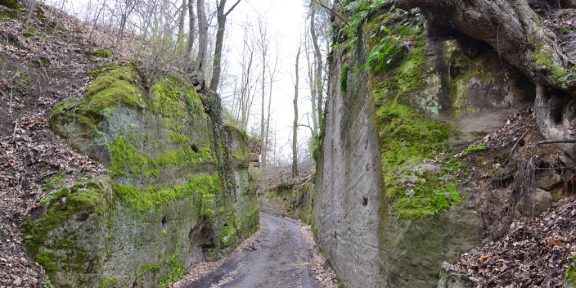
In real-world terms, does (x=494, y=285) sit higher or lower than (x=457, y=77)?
lower

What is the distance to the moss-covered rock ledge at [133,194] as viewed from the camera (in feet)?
21.6

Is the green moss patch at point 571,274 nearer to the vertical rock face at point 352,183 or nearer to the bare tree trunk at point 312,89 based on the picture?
the vertical rock face at point 352,183

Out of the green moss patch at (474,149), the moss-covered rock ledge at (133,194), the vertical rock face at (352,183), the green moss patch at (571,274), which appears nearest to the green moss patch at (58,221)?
the moss-covered rock ledge at (133,194)

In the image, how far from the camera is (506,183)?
562 cm

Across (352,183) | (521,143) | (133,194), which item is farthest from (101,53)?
(521,143)

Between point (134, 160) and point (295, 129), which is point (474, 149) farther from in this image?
point (295, 129)

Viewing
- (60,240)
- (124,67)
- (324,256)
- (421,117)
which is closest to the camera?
(60,240)

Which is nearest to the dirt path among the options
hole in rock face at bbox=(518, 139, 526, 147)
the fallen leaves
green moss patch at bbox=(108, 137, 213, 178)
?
green moss patch at bbox=(108, 137, 213, 178)

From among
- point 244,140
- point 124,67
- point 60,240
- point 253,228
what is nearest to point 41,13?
point 124,67

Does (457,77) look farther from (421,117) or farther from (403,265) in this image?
(403,265)

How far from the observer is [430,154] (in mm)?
6652

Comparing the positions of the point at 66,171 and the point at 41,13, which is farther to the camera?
the point at 41,13

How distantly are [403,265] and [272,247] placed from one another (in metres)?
11.6

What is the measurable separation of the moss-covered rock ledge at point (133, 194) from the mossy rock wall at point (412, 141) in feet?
16.3
